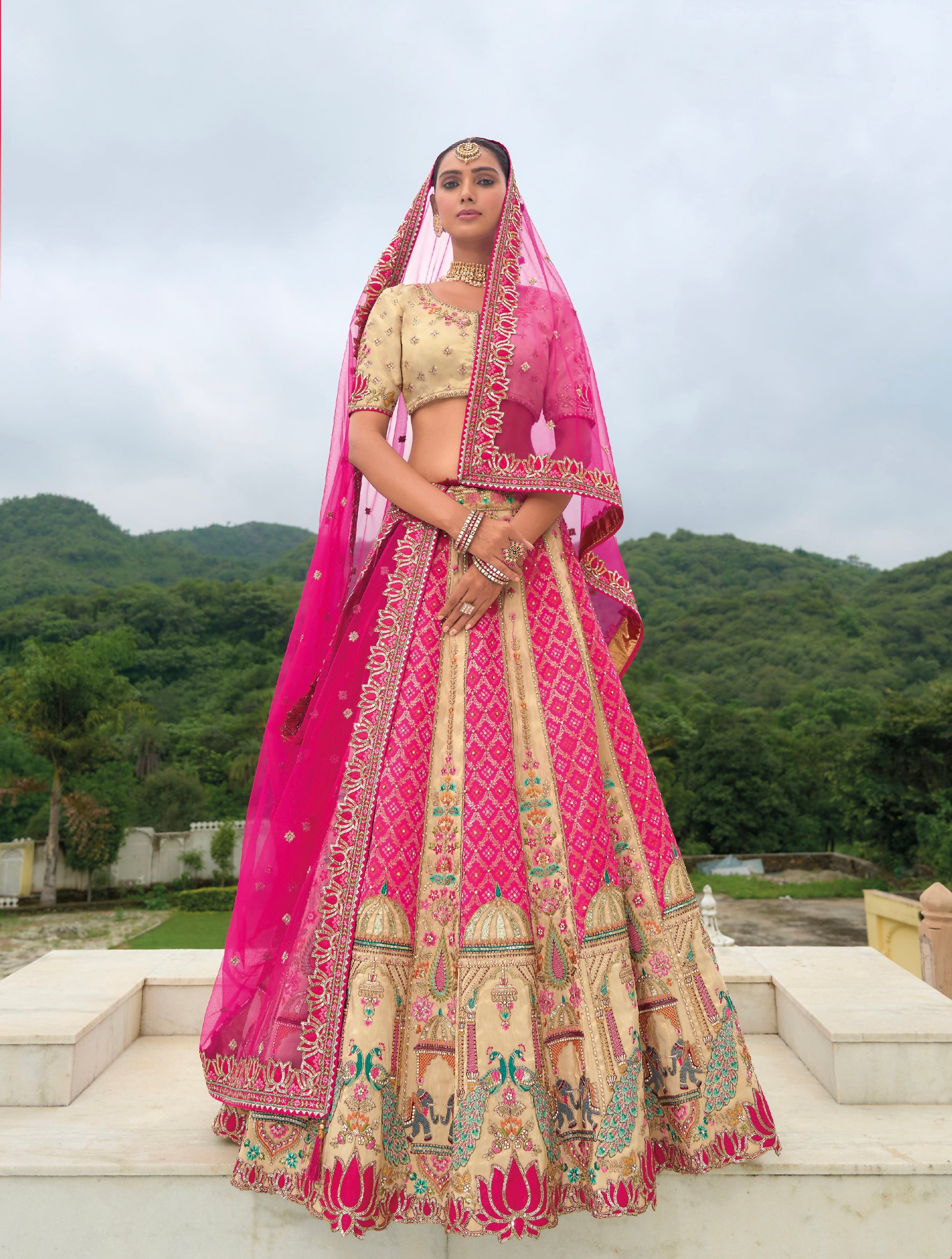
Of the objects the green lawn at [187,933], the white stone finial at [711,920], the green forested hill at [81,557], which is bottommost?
the green lawn at [187,933]

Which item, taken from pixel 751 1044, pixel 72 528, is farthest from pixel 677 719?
pixel 72 528

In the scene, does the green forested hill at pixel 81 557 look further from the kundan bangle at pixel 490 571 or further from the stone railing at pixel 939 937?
the kundan bangle at pixel 490 571

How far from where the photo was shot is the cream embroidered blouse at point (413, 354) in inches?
92.5

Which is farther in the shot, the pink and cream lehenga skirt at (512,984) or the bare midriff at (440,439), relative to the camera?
the bare midriff at (440,439)

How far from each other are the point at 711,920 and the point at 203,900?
2482cm

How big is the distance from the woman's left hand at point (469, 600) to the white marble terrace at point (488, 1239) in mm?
1331

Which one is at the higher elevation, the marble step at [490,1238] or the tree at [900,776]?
the tree at [900,776]

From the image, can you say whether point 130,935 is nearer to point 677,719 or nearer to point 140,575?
point 677,719

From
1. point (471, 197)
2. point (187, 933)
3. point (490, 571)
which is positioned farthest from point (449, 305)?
point (187, 933)

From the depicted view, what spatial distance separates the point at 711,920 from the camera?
5.99 m

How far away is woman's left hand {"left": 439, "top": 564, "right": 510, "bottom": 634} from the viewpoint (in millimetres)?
2156

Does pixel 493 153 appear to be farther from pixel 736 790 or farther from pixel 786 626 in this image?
pixel 786 626

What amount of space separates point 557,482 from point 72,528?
57.2 meters

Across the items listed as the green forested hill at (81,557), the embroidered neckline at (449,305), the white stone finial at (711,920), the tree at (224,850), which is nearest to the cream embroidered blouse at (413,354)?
the embroidered neckline at (449,305)
